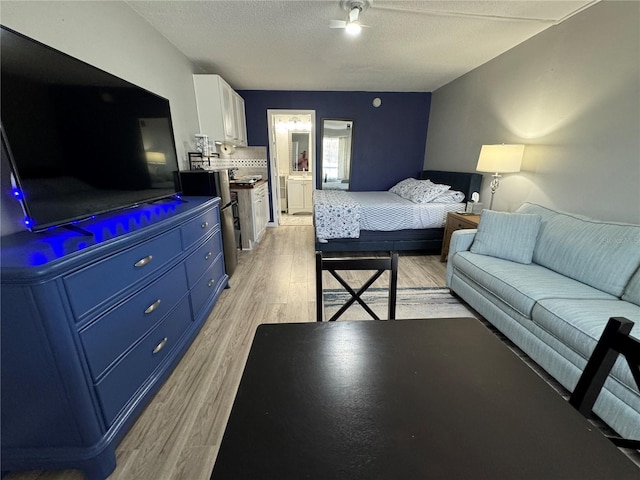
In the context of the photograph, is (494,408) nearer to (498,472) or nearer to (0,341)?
(498,472)

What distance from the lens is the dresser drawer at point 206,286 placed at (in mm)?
2002

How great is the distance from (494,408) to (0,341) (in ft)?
5.24

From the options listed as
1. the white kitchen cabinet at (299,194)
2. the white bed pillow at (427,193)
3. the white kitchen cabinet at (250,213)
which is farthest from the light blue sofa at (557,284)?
→ the white kitchen cabinet at (299,194)

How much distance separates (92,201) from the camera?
1.38 metres

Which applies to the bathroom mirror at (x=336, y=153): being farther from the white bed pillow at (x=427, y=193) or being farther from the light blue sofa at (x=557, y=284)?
the light blue sofa at (x=557, y=284)

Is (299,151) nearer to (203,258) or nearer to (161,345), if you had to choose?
(203,258)

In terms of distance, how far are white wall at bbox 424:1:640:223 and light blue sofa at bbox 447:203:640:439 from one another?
0.28 m

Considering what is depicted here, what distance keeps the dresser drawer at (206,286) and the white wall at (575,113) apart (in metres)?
3.21

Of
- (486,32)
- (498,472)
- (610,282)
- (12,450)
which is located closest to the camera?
(498,472)

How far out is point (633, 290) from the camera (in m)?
1.56

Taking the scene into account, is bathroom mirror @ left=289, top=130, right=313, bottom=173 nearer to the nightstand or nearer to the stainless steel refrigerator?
the stainless steel refrigerator

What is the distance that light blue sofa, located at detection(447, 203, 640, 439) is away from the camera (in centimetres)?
133

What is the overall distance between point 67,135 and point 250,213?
2.63m

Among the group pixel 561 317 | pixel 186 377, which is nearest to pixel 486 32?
pixel 561 317
